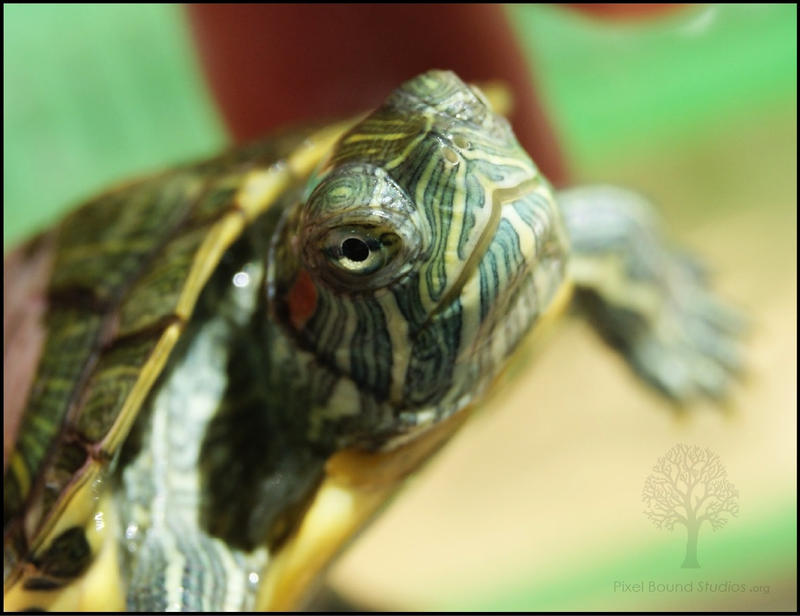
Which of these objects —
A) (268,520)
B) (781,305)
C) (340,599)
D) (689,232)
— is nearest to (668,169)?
(689,232)

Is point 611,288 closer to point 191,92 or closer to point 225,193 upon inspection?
point 225,193

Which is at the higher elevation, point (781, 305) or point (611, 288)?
point (611, 288)

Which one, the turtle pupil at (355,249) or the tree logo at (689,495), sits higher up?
the turtle pupil at (355,249)

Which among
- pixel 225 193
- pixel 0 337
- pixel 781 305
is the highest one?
pixel 225 193

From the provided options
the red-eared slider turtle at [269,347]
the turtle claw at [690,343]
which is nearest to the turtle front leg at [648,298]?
the turtle claw at [690,343]

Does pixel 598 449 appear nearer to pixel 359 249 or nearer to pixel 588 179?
pixel 588 179

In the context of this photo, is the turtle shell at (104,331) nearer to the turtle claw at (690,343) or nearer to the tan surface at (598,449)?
the tan surface at (598,449)

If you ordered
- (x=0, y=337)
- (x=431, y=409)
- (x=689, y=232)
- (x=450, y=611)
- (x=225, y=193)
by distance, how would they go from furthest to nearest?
(x=689, y=232), (x=450, y=611), (x=0, y=337), (x=225, y=193), (x=431, y=409)
